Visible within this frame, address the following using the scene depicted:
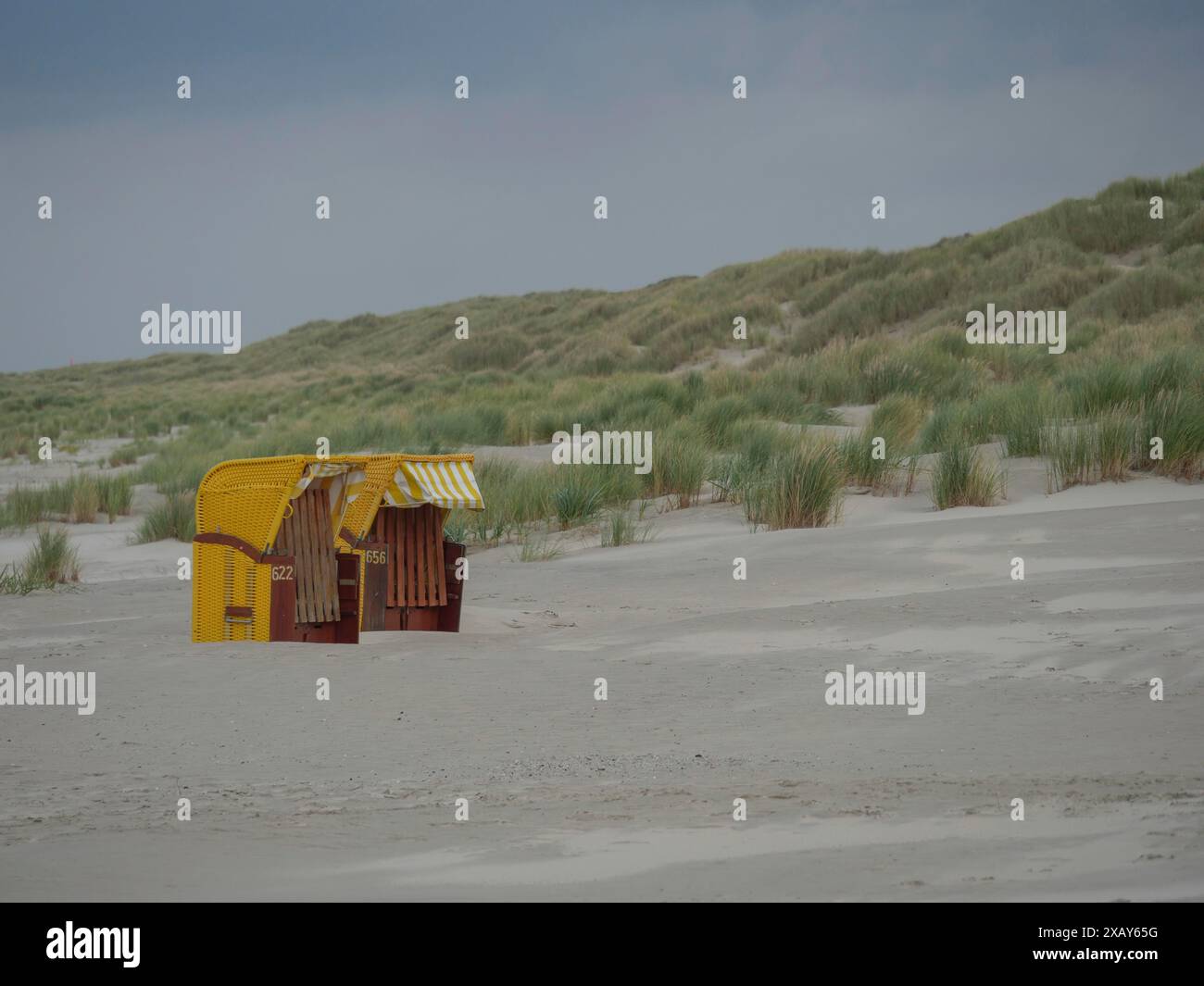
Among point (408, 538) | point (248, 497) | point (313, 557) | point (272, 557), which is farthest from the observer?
point (408, 538)

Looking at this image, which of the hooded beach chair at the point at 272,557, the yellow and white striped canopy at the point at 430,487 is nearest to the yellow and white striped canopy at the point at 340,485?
the hooded beach chair at the point at 272,557

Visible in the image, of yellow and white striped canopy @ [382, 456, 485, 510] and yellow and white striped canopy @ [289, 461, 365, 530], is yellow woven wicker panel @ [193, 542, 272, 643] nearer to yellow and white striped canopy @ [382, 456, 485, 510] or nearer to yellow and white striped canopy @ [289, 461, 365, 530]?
yellow and white striped canopy @ [289, 461, 365, 530]

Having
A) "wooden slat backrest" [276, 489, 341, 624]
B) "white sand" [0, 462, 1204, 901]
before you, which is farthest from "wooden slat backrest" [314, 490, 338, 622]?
"white sand" [0, 462, 1204, 901]

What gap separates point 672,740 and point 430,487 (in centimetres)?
340

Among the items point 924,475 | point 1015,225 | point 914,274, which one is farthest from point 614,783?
point 1015,225

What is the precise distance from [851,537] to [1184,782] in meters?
6.61

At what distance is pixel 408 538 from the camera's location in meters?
9.51

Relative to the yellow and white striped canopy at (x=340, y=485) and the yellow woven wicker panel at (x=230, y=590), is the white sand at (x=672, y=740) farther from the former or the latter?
the yellow and white striped canopy at (x=340, y=485)

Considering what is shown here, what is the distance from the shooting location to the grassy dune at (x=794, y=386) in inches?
569

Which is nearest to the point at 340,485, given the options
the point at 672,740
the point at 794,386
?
the point at 672,740

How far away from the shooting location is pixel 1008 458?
14602 millimetres

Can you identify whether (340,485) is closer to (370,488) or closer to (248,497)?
(370,488)

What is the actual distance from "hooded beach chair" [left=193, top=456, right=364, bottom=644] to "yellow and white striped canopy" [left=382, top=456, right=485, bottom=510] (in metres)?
0.25

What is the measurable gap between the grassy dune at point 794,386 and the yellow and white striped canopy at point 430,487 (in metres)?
4.66
